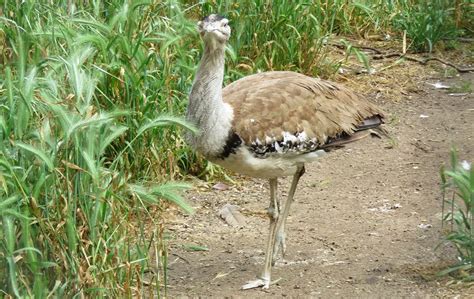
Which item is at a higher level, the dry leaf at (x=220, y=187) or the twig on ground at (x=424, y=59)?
the twig on ground at (x=424, y=59)

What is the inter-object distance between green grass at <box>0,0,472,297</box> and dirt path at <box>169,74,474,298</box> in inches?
12.7

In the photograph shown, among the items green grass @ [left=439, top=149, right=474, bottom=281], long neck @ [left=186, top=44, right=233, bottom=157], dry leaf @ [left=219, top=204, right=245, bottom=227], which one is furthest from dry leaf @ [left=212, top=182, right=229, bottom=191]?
green grass @ [left=439, top=149, right=474, bottom=281]

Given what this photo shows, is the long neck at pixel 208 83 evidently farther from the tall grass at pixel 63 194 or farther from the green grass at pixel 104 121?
the tall grass at pixel 63 194

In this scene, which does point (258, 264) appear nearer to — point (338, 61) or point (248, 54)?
point (248, 54)

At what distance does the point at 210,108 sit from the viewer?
5.61m

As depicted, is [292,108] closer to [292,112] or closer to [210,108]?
[292,112]

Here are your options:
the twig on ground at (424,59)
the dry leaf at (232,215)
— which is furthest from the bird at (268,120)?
the twig on ground at (424,59)

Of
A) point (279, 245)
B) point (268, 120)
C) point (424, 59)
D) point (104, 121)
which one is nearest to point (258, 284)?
point (279, 245)

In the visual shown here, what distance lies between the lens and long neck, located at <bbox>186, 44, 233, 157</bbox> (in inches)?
219

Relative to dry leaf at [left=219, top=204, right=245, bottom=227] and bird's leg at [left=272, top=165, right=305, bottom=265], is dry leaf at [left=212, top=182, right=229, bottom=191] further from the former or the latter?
bird's leg at [left=272, top=165, right=305, bottom=265]

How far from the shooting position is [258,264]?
615 cm

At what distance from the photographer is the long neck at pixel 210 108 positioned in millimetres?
5574

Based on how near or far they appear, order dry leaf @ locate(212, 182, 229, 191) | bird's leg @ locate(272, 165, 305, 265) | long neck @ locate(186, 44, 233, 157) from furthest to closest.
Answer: dry leaf @ locate(212, 182, 229, 191), bird's leg @ locate(272, 165, 305, 265), long neck @ locate(186, 44, 233, 157)

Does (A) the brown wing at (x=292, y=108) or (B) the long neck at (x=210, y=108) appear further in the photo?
(A) the brown wing at (x=292, y=108)
